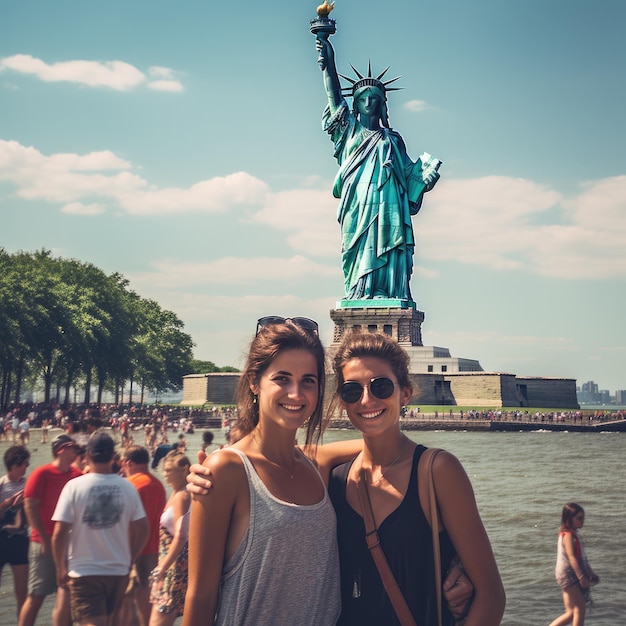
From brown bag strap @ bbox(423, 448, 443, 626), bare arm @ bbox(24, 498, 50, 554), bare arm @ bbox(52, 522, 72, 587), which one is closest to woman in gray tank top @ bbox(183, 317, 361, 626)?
brown bag strap @ bbox(423, 448, 443, 626)

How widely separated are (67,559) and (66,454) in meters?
0.96

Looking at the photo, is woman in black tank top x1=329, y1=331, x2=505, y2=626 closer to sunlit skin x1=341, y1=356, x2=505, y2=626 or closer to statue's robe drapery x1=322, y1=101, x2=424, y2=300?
sunlit skin x1=341, y1=356, x2=505, y2=626

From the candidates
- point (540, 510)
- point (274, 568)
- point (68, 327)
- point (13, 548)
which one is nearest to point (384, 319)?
point (68, 327)

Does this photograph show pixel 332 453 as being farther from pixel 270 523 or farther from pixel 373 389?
pixel 270 523

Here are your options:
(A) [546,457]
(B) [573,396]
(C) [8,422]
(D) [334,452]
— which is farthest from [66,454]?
(B) [573,396]

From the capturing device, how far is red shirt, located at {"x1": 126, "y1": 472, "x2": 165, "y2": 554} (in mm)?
5699

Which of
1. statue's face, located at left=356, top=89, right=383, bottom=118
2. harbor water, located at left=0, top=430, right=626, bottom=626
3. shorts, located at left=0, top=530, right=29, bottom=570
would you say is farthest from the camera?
statue's face, located at left=356, top=89, right=383, bottom=118

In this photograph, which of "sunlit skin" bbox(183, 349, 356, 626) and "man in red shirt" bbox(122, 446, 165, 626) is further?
"man in red shirt" bbox(122, 446, 165, 626)

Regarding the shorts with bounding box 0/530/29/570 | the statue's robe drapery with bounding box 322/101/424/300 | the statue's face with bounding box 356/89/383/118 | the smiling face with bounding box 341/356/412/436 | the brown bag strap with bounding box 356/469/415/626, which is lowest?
the shorts with bounding box 0/530/29/570

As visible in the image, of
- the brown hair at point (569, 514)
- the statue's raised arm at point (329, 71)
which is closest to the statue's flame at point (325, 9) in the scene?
the statue's raised arm at point (329, 71)

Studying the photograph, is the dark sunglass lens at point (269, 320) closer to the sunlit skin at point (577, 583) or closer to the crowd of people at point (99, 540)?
the crowd of people at point (99, 540)

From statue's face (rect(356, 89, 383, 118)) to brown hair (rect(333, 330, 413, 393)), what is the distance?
50.0 meters

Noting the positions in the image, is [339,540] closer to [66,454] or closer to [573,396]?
[66,454]

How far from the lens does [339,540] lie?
10.4ft
